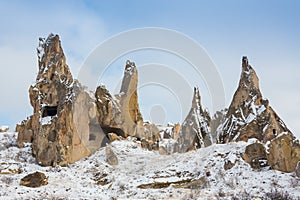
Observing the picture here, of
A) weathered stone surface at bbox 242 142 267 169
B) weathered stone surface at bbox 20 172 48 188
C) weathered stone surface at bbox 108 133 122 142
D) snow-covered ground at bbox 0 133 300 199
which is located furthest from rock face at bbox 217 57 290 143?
weathered stone surface at bbox 20 172 48 188

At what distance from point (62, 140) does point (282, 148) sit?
18.6 m

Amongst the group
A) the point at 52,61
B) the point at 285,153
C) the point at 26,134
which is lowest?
the point at 285,153

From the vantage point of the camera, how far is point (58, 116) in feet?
101

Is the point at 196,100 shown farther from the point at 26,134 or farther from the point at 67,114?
the point at 26,134

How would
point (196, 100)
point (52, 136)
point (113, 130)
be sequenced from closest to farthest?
point (52, 136)
point (113, 130)
point (196, 100)

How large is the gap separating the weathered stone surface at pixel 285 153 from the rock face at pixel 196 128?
20.0m

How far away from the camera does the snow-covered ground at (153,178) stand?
1761 centimetres

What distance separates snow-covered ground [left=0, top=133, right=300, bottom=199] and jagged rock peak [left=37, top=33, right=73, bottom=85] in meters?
8.51

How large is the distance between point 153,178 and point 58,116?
41.7 ft

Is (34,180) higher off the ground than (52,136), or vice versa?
(52,136)

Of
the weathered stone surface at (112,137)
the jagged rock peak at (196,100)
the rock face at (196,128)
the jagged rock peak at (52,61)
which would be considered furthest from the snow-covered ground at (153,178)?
the jagged rock peak at (196,100)

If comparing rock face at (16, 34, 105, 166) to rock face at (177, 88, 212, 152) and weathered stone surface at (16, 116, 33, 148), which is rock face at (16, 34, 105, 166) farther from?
rock face at (177, 88, 212, 152)

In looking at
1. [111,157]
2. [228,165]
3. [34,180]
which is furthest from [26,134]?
[228,165]

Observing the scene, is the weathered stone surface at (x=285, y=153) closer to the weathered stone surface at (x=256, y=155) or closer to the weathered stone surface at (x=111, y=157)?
the weathered stone surface at (x=256, y=155)
